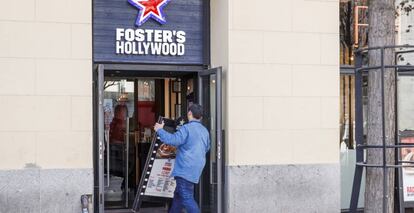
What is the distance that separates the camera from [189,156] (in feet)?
27.2

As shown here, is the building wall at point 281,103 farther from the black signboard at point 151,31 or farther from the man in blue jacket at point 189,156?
the man in blue jacket at point 189,156

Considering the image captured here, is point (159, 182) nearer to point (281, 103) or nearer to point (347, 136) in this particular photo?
point (281, 103)

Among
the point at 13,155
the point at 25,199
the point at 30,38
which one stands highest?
the point at 30,38

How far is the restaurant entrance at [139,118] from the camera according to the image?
28.5 ft

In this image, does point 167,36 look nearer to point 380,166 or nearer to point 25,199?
point 25,199

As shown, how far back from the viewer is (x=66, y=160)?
8188 mm

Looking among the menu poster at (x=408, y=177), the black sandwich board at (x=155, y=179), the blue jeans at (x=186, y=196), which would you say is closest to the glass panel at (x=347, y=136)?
the menu poster at (x=408, y=177)

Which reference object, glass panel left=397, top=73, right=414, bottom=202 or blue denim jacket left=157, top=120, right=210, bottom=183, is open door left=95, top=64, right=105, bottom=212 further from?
glass panel left=397, top=73, right=414, bottom=202

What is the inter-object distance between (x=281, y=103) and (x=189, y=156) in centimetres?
162

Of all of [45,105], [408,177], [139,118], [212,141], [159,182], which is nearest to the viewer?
[45,105]

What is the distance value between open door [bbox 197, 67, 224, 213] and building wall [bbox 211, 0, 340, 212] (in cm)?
16

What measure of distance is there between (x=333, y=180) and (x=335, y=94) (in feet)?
4.06

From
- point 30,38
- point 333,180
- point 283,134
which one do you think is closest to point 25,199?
point 30,38

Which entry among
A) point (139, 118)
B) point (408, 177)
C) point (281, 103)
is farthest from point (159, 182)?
point (408, 177)
